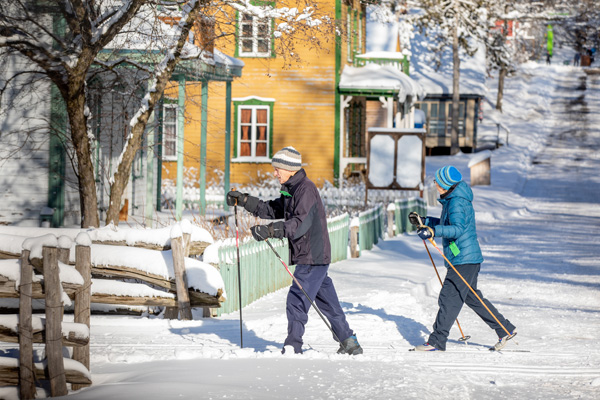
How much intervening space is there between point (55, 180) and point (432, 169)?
78.0 ft

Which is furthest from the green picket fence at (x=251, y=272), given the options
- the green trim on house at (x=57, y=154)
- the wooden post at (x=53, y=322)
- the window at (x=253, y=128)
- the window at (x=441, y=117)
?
the window at (x=441, y=117)

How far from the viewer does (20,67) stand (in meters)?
16.0

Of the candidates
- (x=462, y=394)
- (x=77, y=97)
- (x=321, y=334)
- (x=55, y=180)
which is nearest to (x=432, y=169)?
(x=55, y=180)

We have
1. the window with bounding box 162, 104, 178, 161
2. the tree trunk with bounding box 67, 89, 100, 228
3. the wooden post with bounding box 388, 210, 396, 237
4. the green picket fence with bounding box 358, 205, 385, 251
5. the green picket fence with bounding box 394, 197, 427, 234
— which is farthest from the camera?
the window with bounding box 162, 104, 178, 161

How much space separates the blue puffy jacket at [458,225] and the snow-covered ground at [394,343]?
922mm

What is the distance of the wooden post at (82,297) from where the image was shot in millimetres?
6461

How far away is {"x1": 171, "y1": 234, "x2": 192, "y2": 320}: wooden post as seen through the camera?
9.09m

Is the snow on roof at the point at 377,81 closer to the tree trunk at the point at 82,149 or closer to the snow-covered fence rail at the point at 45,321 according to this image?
the tree trunk at the point at 82,149

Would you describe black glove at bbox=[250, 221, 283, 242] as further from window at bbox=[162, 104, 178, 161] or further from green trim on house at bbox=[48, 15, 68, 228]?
window at bbox=[162, 104, 178, 161]

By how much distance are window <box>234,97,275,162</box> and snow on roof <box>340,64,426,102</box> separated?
2.62 m

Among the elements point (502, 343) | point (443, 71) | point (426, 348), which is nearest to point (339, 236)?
point (502, 343)

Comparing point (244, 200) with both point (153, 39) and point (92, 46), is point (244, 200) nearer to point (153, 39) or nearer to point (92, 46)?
point (92, 46)

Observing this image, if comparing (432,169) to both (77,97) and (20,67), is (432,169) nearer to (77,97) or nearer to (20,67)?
(20,67)

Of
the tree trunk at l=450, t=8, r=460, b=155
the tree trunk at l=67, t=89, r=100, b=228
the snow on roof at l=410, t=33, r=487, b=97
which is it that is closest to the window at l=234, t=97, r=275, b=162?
the tree trunk at l=67, t=89, r=100, b=228
